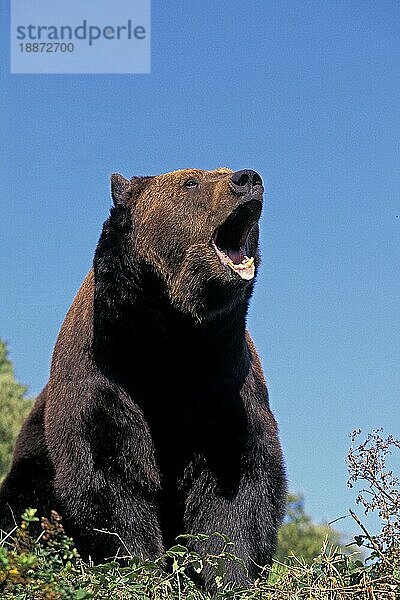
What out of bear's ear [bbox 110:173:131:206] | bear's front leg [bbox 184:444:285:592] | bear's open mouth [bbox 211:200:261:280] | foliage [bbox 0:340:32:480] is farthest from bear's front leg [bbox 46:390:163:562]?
foliage [bbox 0:340:32:480]

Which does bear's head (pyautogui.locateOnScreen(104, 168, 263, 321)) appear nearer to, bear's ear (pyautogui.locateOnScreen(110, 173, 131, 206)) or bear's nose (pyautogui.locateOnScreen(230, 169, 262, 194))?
bear's nose (pyautogui.locateOnScreen(230, 169, 262, 194))

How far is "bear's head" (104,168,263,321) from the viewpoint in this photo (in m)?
6.60

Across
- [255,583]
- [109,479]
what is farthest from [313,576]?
[109,479]

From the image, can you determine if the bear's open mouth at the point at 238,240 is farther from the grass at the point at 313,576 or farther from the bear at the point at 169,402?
the grass at the point at 313,576

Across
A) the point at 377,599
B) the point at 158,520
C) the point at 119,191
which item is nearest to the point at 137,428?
the point at 158,520

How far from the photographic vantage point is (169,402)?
6961 millimetres

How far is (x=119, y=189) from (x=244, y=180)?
48.7 inches

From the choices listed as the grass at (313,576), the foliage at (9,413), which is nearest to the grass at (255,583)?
the grass at (313,576)

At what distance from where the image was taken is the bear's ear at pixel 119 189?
7301mm

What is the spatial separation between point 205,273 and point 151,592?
2.39 meters

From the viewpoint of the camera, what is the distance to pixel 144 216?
7.09m

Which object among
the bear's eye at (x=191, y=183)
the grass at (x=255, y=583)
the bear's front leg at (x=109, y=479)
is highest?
the bear's eye at (x=191, y=183)

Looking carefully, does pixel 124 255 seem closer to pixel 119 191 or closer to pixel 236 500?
pixel 119 191

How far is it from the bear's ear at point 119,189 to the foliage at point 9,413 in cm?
2382
